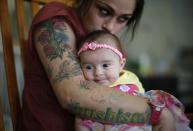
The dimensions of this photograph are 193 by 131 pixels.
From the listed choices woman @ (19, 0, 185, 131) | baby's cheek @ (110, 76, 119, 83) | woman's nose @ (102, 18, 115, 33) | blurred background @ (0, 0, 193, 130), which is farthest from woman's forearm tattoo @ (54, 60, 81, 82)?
blurred background @ (0, 0, 193, 130)

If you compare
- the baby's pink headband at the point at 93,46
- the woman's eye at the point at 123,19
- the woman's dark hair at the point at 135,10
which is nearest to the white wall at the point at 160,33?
the woman's dark hair at the point at 135,10

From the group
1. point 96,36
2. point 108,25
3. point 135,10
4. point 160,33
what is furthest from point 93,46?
point 160,33

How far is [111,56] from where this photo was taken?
106 centimetres

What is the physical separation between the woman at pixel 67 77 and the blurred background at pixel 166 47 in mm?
2099

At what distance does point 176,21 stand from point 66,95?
2793 mm

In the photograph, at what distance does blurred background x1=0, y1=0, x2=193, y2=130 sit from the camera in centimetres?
334

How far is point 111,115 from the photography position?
0.97 m

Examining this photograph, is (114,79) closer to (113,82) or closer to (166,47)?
(113,82)

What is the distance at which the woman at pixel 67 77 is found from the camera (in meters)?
0.97

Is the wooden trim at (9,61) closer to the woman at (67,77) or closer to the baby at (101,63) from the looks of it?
the woman at (67,77)

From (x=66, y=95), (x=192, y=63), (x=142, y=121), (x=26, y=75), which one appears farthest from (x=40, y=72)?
(x=192, y=63)

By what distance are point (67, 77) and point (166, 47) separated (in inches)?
104

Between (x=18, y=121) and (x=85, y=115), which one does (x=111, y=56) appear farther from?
(x=18, y=121)

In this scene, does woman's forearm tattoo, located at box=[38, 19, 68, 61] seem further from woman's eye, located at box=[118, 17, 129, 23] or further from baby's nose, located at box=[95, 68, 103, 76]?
woman's eye, located at box=[118, 17, 129, 23]
